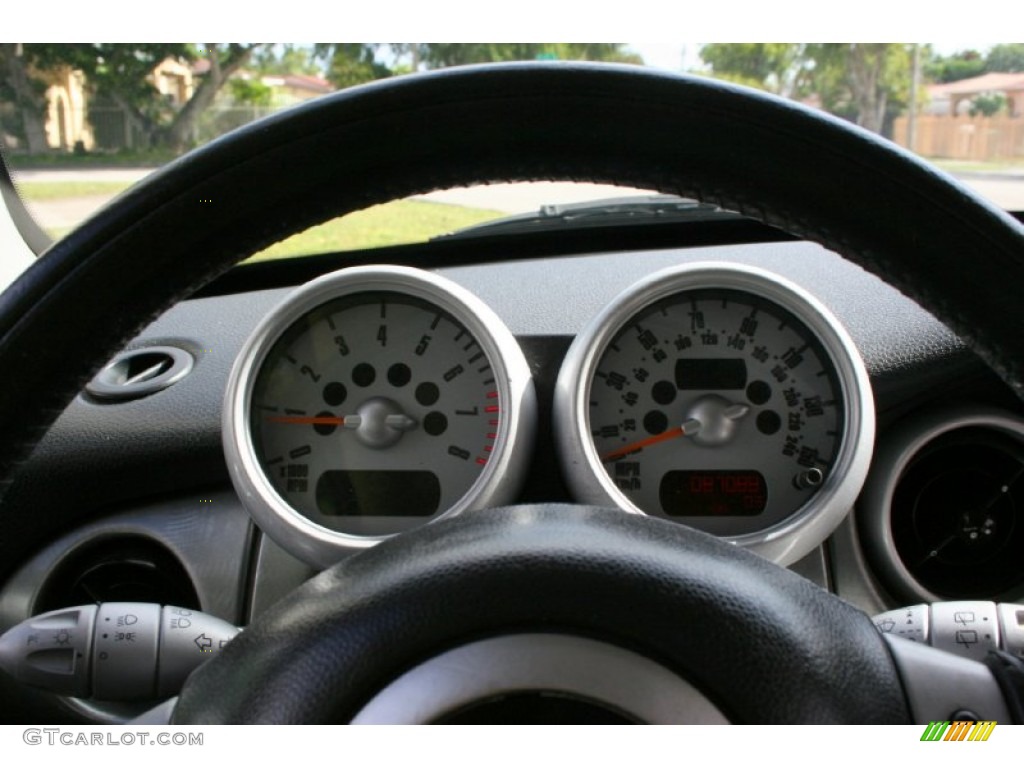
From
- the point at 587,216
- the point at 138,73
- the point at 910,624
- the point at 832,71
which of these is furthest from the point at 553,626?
the point at 587,216

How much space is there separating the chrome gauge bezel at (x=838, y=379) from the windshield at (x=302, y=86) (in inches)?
9.6

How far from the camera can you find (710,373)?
1.80 m

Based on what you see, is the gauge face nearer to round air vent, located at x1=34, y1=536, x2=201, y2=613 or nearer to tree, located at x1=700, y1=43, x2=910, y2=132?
tree, located at x1=700, y1=43, x2=910, y2=132

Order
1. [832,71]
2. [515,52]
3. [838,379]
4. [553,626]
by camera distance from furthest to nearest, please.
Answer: [838,379] < [832,71] < [515,52] < [553,626]

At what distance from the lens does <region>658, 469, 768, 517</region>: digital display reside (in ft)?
5.86

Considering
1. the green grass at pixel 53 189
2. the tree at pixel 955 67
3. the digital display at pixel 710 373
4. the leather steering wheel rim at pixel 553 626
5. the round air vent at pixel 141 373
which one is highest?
the tree at pixel 955 67

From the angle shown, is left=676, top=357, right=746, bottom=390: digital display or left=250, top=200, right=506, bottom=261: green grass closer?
left=676, top=357, right=746, bottom=390: digital display

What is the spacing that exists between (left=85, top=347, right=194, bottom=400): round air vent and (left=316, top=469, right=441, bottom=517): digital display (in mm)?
420

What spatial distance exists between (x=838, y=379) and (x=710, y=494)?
0.28 meters

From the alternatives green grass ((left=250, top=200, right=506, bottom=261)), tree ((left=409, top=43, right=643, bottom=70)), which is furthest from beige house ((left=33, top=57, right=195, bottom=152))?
tree ((left=409, top=43, right=643, bottom=70))

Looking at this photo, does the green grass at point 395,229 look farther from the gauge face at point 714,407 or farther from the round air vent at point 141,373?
the gauge face at point 714,407

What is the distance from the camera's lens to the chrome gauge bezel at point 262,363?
1.56 metres

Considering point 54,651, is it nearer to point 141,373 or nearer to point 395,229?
point 141,373

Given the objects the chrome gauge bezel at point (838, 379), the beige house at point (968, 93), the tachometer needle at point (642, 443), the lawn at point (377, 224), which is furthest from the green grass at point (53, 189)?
the beige house at point (968, 93)
